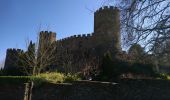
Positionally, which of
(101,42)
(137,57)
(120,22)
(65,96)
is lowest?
(65,96)

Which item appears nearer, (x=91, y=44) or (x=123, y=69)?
(x=123, y=69)

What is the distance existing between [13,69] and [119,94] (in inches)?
1125

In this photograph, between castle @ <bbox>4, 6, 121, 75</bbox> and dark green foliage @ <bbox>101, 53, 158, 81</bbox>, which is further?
castle @ <bbox>4, 6, 121, 75</bbox>

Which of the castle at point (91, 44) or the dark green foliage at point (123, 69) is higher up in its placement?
the castle at point (91, 44)

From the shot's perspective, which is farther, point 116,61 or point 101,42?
point 101,42

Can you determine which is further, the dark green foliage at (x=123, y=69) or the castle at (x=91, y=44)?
the castle at (x=91, y=44)

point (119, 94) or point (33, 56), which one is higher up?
point (33, 56)

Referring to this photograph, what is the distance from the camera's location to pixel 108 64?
95.4 feet

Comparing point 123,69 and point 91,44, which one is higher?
point 91,44

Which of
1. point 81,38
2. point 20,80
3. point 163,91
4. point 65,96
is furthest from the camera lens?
point 81,38

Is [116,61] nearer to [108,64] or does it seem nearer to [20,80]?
[108,64]

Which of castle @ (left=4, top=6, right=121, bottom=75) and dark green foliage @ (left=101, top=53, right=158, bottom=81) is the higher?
castle @ (left=4, top=6, right=121, bottom=75)

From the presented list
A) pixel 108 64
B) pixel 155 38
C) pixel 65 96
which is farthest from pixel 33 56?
pixel 155 38

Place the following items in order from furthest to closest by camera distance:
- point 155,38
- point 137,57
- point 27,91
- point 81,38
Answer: point 81,38 < point 137,57 < point 155,38 < point 27,91
